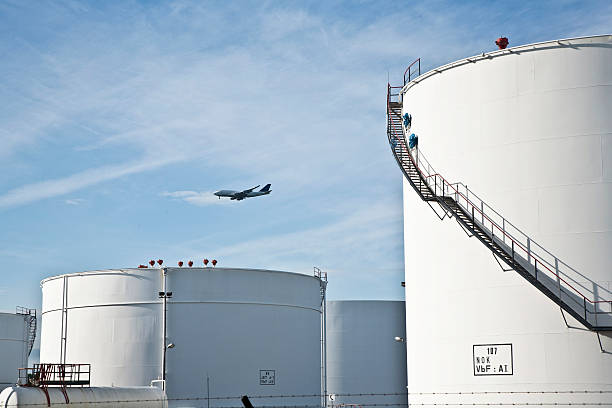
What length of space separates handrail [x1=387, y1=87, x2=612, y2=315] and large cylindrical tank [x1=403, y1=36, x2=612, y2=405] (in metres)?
0.21

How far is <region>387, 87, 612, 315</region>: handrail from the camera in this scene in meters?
23.1

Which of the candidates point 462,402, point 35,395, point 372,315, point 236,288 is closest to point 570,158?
point 462,402

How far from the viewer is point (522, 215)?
2378 centimetres

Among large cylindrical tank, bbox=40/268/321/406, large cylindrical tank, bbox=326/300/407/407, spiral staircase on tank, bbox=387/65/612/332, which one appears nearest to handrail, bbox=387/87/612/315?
spiral staircase on tank, bbox=387/65/612/332

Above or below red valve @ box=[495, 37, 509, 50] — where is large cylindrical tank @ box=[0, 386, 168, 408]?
below

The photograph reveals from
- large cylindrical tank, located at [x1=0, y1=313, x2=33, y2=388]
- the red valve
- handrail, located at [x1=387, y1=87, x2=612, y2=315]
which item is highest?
the red valve

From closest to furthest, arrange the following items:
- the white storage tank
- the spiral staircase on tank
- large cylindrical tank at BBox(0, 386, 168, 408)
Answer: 1. the spiral staircase on tank
2. large cylindrical tank at BBox(0, 386, 168, 408)
3. the white storage tank

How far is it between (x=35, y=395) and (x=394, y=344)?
29051mm

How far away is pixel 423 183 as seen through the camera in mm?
26266

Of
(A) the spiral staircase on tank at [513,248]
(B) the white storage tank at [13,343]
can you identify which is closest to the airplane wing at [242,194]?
(B) the white storage tank at [13,343]

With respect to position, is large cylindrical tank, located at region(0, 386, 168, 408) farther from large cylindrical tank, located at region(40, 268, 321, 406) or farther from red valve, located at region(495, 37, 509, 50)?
red valve, located at region(495, 37, 509, 50)

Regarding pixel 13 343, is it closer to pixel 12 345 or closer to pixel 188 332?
pixel 12 345

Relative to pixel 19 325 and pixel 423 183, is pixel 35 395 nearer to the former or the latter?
pixel 423 183

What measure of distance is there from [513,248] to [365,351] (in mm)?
28023
